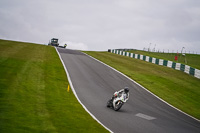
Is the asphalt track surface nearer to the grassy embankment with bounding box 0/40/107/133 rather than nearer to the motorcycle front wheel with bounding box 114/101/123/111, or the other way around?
the motorcycle front wheel with bounding box 114/101/123/111

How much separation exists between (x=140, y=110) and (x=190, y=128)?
321 cm

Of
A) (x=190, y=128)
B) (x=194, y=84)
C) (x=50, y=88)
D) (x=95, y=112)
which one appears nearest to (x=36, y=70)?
(x=50, y=88)

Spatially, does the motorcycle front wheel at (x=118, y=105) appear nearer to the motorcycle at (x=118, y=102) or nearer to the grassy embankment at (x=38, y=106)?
the motorcycle at (x=118, y=102)

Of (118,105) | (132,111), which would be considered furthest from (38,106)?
(132,111)

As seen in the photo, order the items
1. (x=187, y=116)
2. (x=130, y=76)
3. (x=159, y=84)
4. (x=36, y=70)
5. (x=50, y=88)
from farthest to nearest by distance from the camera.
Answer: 1. (x=130, y=76)
2. (x=159, y=84)
3. (x=36, y=70)
4. (x=50, y=88)
5. (x=187, y=116)

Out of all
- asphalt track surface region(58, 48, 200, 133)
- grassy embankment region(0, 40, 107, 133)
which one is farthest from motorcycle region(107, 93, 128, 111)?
grassy embankment region(0, 40, 107, 133)

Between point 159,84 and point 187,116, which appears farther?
point 159,84

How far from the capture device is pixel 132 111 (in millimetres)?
13992

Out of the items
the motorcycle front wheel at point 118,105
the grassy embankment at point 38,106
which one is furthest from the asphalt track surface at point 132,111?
the grassy embankment at point 38,106

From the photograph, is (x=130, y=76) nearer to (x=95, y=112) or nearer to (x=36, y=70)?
(x=36, y=70)

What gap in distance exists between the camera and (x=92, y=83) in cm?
2012

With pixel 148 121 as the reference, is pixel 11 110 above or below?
above

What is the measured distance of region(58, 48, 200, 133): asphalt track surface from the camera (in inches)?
447

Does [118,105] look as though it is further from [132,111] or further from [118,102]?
[132,111]
